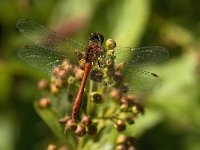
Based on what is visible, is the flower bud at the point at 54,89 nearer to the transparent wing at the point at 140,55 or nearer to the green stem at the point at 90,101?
the green stem at the point at 90,101

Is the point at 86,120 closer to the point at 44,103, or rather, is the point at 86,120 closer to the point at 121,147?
the point at 121,147

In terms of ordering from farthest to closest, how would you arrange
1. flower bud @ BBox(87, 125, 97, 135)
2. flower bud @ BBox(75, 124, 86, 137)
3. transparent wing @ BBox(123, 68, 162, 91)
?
transparent wing @ BBox(123, 68, 162, 91) → flower bud @ BBox(87, 125, 97, 135) → flower bud @ BBox(75, 124, 86, 137)

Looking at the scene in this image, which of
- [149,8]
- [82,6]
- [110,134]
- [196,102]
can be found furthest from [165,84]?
[110,134]

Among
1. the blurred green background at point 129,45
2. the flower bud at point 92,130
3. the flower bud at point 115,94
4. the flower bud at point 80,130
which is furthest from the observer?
the blurred green background at point 129,45

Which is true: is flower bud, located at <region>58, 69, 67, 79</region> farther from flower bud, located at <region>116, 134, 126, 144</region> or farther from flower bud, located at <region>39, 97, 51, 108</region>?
flower bud, located at <region>116, 134, 126, 144</region>

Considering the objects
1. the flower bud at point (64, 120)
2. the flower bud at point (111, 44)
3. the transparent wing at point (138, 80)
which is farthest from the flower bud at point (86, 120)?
the flower bud at point (111, 44)

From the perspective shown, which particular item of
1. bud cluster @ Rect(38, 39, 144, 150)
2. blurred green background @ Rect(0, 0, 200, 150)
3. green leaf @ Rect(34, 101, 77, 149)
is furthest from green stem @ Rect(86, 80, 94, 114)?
blurred green background @ Rect(0, 0, 200, 150)

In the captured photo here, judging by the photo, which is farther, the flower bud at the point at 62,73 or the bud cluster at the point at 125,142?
the bud cluster at the point at 125,142
